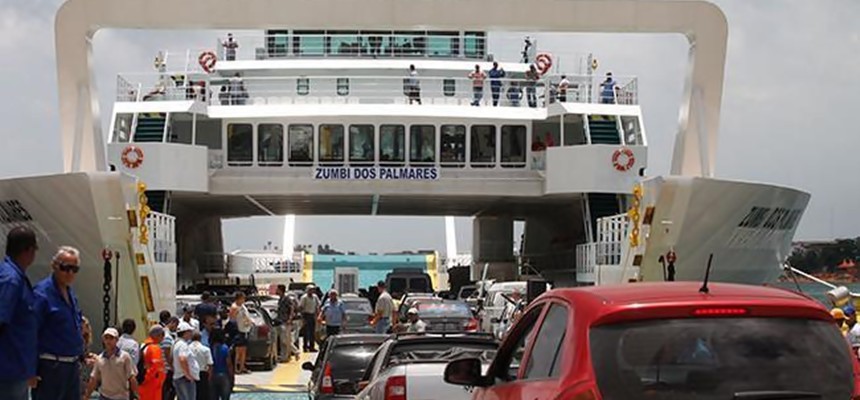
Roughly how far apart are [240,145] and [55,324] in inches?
819

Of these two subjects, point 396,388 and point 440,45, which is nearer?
point 396,388

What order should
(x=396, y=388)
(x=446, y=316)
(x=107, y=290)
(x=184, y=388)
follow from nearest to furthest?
(x=396, y=388)
(x=184, y=388)
(x=107, y=290)
(x=446, y=316)

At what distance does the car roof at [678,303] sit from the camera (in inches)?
185

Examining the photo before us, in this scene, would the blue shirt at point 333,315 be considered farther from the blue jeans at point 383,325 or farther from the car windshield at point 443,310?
the car windshield at point 443,310

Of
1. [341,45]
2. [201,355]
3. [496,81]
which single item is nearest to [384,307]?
[201,355]

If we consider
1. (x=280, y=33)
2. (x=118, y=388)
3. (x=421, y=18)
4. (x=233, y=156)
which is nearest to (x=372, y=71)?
(x=280, y=33)

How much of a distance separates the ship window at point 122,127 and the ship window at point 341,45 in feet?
31.0

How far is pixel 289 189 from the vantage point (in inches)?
1053

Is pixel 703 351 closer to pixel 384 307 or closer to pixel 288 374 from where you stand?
pixel 288 374

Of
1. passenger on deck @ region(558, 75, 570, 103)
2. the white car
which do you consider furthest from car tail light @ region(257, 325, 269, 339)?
passenger on deck @ region(558, 75, 570, 103)

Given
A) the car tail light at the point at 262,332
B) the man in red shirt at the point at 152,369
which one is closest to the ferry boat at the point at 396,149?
the car tail light at the point at 262,332

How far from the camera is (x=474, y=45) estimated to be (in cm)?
3709

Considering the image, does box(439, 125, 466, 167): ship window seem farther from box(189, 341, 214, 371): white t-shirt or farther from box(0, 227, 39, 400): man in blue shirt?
box(0, 227, 39, 400): man in blue shirt

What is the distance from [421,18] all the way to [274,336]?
20.4 feet
